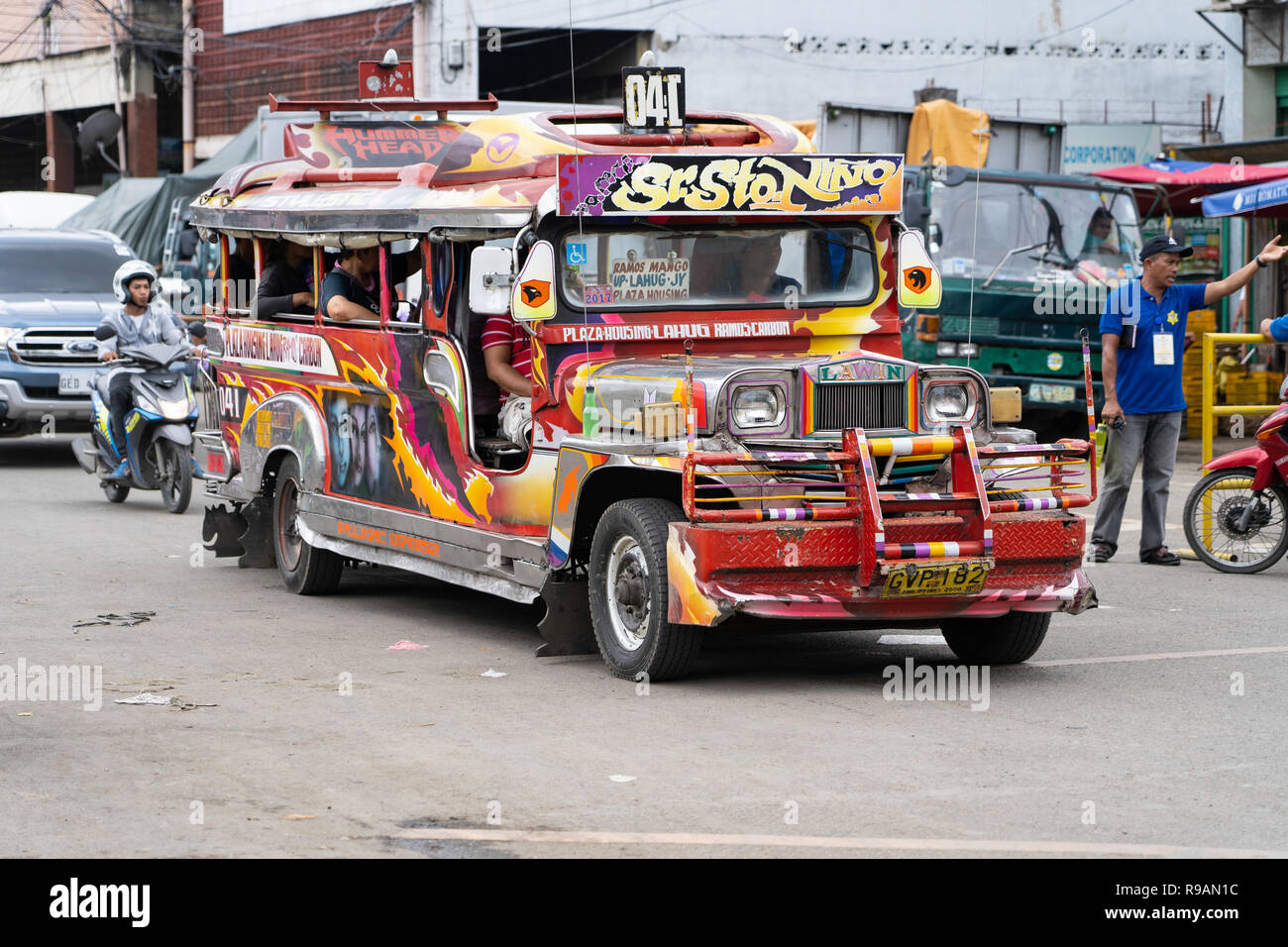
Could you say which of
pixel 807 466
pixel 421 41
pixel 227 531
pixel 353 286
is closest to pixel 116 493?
pixel 227 531

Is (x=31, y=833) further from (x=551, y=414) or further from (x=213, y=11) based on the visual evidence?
(x=213, y=11)

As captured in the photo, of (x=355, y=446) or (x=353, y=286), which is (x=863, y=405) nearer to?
(x=355, y=446)

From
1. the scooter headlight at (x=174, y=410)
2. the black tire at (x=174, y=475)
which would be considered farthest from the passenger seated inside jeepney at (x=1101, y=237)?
the black tire at (x=174, y=475)

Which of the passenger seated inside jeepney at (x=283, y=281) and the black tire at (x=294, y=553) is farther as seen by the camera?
the passenger seated inside jeepney at (x=283, y=281)

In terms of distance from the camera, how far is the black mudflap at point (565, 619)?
28.3ft

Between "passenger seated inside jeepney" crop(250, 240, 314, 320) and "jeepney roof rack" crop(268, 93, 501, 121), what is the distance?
3.64ft

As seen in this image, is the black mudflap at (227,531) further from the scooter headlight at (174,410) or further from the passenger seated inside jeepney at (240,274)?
the scooter headlight at (174,410)

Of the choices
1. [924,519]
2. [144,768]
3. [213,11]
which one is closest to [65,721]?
[144,768]

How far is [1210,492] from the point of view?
468 inches

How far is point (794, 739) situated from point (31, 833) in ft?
8.87

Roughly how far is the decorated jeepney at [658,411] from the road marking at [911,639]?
0.65 m

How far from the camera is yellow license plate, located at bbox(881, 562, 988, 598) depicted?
7.60 meters

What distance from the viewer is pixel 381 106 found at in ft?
41.1

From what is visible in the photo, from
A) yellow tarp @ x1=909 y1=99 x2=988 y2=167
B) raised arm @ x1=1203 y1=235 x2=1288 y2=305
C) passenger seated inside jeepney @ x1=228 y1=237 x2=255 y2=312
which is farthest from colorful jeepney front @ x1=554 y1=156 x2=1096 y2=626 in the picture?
yellow tarp @ x1=909 y1=99 x2=988 y2=167
